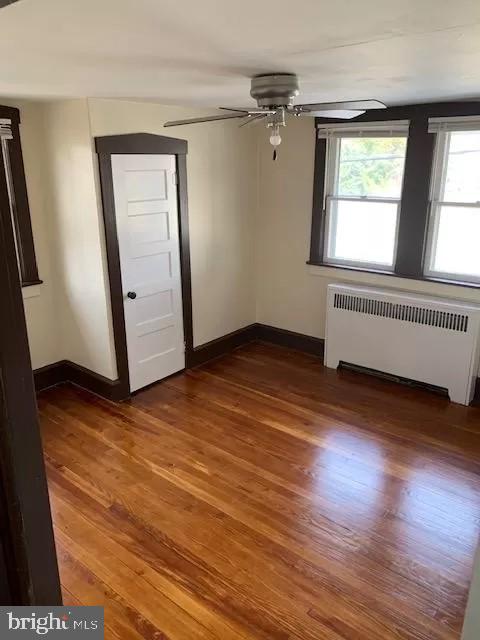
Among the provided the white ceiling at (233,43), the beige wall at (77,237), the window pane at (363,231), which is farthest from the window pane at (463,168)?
the beige wall at (77,237)

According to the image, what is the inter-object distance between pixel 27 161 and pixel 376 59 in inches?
112

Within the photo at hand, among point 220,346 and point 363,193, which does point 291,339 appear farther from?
point 363,193

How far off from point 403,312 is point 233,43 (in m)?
3.01

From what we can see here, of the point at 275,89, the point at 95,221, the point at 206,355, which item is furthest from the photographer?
the point at 206,355

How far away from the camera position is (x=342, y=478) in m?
3.10

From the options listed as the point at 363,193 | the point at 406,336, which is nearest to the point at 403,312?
the point at 406,336

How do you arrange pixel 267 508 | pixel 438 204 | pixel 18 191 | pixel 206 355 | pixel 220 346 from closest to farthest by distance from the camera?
pixel 267 508
pixel 18 191
pixel 438 204
pixel 206 355
pixel 220 346

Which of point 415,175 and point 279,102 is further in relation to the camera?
point 415,175

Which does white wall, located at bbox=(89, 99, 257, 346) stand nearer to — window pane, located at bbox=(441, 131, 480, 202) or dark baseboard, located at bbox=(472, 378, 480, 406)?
window pane, located at bbox=(441, 131, 480, 202)

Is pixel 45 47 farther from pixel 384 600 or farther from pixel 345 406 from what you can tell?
pixel 345 406

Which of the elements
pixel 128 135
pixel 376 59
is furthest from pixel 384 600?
pixel 128 135

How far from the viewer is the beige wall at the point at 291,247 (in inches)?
179

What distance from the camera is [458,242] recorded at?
3.96m

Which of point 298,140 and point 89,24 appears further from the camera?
point 298,140
